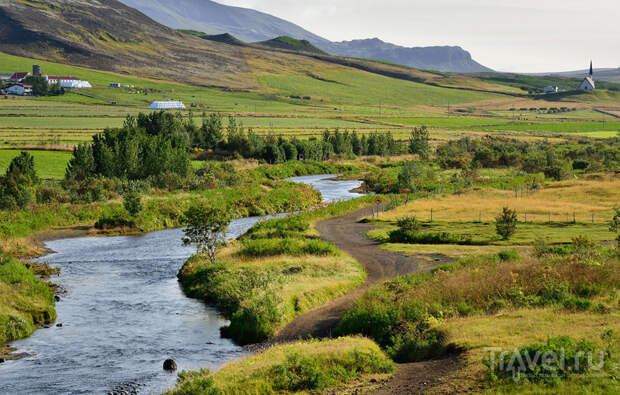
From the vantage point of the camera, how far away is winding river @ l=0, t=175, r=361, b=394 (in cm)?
3154

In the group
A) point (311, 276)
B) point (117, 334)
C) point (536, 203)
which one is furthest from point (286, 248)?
point (536, 203)

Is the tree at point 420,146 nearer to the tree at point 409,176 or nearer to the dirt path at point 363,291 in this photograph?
the tree at point 409,176

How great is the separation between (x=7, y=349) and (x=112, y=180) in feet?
206

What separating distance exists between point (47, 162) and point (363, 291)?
9198 centimetres

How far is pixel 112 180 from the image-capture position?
3804 inches

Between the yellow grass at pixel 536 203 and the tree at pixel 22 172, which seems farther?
the tree at pixel 22 172

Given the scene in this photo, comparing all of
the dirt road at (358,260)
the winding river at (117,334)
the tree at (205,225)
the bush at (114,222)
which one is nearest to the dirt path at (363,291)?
the dirt road at (358,260)

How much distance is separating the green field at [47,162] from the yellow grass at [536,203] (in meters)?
61.9

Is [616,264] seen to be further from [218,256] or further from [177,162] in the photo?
[177,162]

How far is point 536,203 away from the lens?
86.0 meters

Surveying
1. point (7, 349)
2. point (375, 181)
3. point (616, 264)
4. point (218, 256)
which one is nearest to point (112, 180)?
point (218, 256)

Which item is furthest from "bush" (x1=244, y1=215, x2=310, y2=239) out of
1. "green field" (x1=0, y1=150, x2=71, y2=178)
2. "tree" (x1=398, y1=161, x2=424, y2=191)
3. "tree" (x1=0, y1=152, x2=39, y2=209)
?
"green field" (x1=0, y1=150, x2=71, y2=178)

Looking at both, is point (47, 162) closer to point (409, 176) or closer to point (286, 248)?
point (409, 176)

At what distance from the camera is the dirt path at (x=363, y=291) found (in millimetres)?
26203
